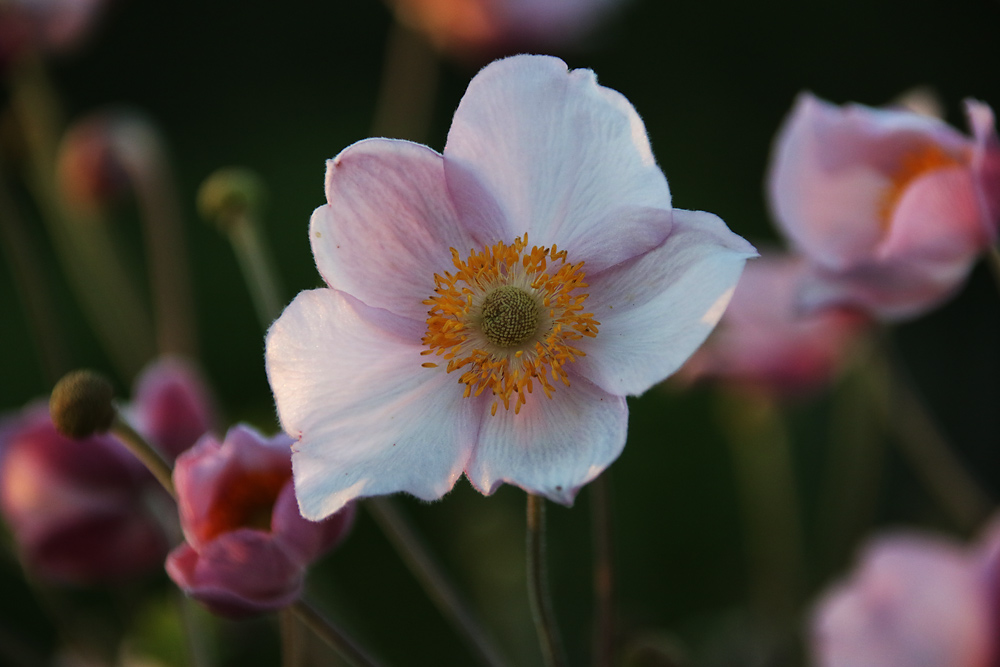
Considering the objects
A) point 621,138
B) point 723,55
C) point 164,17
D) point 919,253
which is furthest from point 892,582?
point 164,17

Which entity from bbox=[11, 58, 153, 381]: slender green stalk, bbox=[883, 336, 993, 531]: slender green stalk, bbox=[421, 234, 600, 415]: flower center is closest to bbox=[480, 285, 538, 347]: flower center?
bbox=[421, 234, 600, 415]: flower center

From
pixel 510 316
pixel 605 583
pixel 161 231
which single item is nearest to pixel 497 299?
pixel 510 316

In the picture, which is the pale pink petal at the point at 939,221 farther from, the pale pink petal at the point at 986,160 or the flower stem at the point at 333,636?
the flower stem at the point at 333,636

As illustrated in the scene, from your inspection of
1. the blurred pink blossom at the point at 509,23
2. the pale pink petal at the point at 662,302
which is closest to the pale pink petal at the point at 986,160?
the pale pink petal at the point at 662,302

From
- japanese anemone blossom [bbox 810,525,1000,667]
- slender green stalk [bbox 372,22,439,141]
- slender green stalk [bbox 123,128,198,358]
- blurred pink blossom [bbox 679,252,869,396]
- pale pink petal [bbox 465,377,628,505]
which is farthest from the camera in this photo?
slender green stalk [bbox 372,22,439,141]

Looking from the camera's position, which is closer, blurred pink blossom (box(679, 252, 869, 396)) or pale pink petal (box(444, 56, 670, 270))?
pale pink petal (box(444, 56, 670, 270))

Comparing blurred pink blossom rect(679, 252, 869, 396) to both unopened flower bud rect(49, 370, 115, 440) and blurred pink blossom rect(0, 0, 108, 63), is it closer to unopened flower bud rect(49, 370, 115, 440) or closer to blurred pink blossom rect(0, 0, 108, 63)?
unopened flower bud rect(49, 370, 115, 440)

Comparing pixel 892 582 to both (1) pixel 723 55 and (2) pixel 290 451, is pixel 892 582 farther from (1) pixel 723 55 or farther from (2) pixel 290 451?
(1) pixel 723 55
